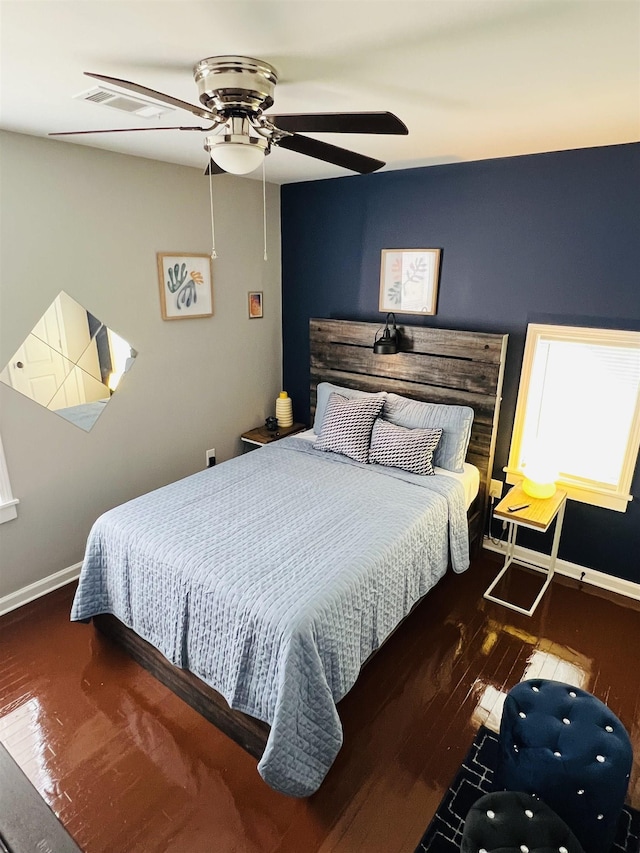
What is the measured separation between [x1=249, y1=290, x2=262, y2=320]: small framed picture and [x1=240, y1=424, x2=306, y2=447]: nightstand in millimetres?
936

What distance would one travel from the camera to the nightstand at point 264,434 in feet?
13.3

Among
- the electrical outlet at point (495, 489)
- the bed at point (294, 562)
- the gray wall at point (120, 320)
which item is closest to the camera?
the bed at point (294, 562)

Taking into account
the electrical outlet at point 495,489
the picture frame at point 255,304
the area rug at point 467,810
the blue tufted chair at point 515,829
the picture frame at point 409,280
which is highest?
the picture frame at point 409,280

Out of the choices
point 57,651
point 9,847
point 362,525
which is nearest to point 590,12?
point 362,525

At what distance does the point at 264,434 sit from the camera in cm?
415

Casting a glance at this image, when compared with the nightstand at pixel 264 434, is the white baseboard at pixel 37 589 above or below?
below

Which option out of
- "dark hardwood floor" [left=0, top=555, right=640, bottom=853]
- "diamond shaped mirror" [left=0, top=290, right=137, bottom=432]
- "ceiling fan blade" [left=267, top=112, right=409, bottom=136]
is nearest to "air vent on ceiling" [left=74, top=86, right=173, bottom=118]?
"ceiling fan blade" [left=267, top=112, right=409, bottom=136]

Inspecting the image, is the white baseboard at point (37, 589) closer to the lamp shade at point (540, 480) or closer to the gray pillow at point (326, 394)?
the gray pillow at point (326, 394)

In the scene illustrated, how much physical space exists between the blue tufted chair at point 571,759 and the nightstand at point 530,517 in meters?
1.07

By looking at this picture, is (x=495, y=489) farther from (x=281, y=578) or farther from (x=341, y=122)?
(x=341, y=122)

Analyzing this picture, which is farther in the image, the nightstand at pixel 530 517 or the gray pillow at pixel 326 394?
the gray pillow at pixel 326 394

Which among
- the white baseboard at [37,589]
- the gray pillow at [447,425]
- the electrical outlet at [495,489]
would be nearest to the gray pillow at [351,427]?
the gray pillow at [447,425]

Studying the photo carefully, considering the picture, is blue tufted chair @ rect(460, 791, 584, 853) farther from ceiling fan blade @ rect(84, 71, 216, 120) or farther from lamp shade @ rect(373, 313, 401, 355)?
lamp shade @ rect(373, 313, 401, 355)

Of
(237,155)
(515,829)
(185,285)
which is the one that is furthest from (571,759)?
(185,285)
